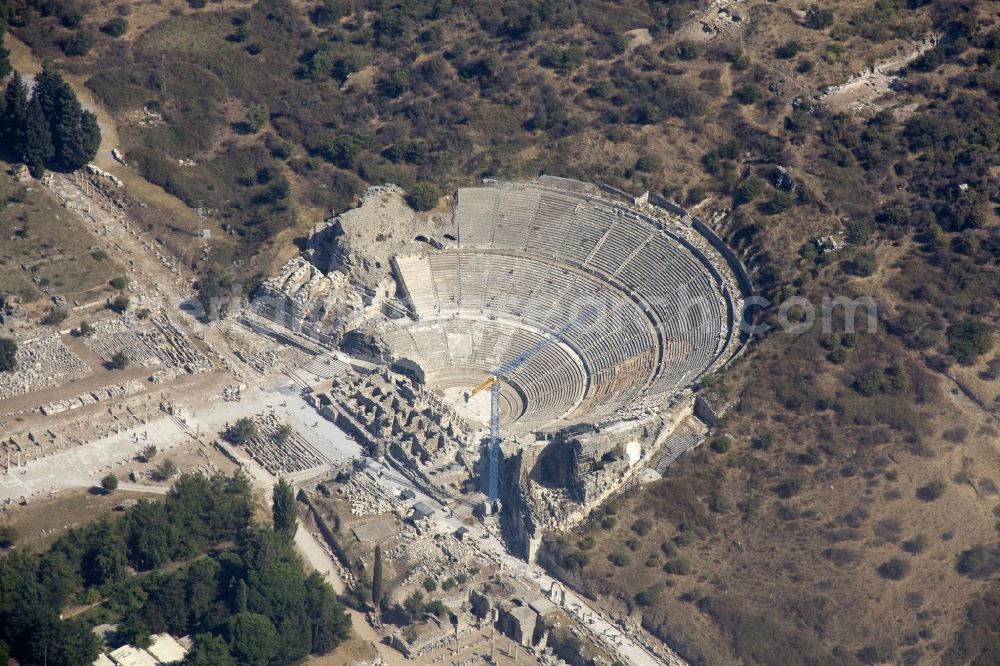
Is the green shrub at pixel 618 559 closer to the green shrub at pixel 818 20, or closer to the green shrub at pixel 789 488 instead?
the green shrub at pixel 789 488

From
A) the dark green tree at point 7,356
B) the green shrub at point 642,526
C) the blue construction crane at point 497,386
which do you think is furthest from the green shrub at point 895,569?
the dark green tree at point 7,356

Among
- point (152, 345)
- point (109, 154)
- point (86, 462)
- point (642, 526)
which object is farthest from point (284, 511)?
point (109, 154)

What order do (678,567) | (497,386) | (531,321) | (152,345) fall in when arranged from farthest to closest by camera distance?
(531,321)
(152,345)
(497,386)
(678,567)

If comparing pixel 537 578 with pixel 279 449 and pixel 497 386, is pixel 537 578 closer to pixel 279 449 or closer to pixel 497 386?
pixel 497 386

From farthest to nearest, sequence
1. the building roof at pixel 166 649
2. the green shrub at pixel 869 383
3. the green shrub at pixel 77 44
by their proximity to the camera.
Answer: the green shrub at pixel 77 44 < the green shrub at pixel 869 383 < the building roof at pixel 166 649

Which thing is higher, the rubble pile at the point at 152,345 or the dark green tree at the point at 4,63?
the dark green tree at the point at 4,63

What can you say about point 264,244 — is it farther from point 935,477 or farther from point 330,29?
point 935,477
